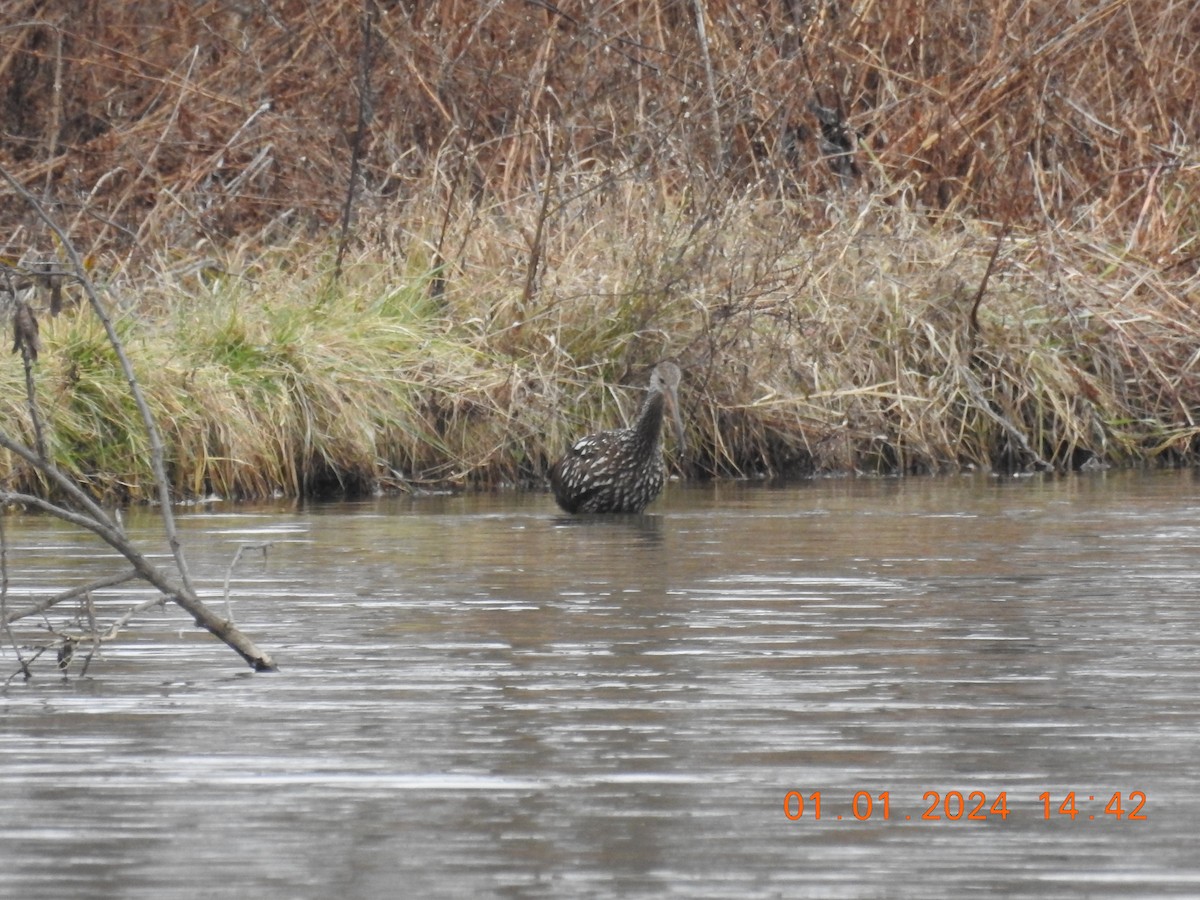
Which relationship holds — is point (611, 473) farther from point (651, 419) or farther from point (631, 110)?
point (631, 110)

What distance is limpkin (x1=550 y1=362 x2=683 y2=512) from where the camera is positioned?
1226 centimetres

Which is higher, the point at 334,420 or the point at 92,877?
the point at 334,420

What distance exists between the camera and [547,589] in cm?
838

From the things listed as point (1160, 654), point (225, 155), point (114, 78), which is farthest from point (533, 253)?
point (1160, 654)

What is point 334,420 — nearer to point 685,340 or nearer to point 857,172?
point 685,340

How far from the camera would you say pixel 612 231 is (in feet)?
51.8

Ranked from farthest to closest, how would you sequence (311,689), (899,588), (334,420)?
(334,420), (899,588), (311,689)

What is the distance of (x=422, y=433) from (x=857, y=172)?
5731 millimetres

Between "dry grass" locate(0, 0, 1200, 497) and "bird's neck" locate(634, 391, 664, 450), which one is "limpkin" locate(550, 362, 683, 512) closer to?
"bird's neck" locate(634, 391, 664, 450)
